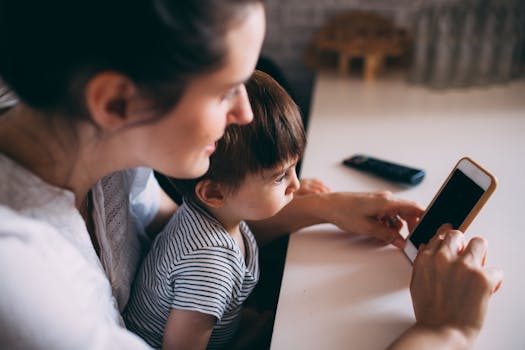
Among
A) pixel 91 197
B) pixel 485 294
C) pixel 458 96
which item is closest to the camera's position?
pixel 485 294

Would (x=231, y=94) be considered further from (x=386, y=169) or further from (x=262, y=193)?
(x=386, y=169)

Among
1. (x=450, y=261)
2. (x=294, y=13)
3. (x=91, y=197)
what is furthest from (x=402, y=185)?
(x=294, y=13)

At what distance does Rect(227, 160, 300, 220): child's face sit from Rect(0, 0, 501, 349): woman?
149 mm

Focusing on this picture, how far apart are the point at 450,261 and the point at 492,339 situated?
0.34ft

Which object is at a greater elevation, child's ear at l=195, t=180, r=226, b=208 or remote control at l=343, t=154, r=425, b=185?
child's ear at l=195, t=180, r=226, b=208

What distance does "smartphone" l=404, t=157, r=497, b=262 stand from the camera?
68cm

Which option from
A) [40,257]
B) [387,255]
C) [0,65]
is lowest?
[387,255]

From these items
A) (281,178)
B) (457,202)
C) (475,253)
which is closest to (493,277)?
(475,253)

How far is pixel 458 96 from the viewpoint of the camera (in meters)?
1.39

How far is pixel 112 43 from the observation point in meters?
0.45

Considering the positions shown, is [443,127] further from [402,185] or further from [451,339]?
[451,339]

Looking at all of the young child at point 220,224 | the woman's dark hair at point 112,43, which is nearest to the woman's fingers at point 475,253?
the young child at point 220,224

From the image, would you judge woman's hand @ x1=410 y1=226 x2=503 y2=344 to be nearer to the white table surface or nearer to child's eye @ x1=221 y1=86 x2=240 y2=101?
the white table surface

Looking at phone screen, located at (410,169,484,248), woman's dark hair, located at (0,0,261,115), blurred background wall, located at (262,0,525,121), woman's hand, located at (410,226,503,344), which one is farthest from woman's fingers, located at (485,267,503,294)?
blurred background wall, located at (262,0,525,121)
